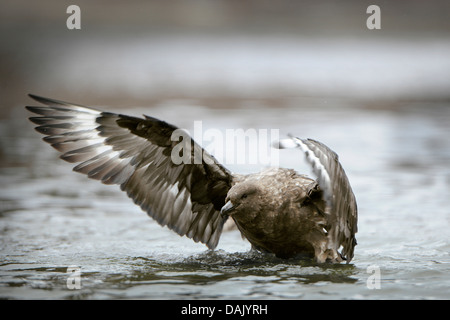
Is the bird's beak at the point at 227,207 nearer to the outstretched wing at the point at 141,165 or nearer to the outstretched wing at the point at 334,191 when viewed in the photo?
the outstretched wing at the point at 141,165

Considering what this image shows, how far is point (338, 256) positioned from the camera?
520 cm

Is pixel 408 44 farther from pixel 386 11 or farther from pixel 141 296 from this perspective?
pixel 141 296

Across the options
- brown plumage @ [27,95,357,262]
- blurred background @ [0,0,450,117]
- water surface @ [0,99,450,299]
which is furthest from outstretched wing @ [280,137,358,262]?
blurred background @ [0,0,450,117]

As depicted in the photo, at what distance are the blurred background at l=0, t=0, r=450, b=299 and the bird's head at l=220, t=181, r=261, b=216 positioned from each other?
16.9 inches

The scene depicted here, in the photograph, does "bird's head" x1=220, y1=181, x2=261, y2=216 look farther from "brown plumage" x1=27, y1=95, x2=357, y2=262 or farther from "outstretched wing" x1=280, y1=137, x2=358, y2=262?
"outstretched wing" x1=280, y1=137, x2=358, y2=262

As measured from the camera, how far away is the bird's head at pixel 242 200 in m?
5.00

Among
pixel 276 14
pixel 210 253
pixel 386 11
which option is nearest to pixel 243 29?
pixel 276 14

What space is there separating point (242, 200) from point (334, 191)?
2.27ft

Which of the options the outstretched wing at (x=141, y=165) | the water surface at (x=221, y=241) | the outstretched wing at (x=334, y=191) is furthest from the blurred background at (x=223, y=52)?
the outstretched wing at (x=334, y=191)

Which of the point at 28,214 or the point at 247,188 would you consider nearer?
the point at 247,188

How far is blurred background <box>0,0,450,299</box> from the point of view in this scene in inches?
198
